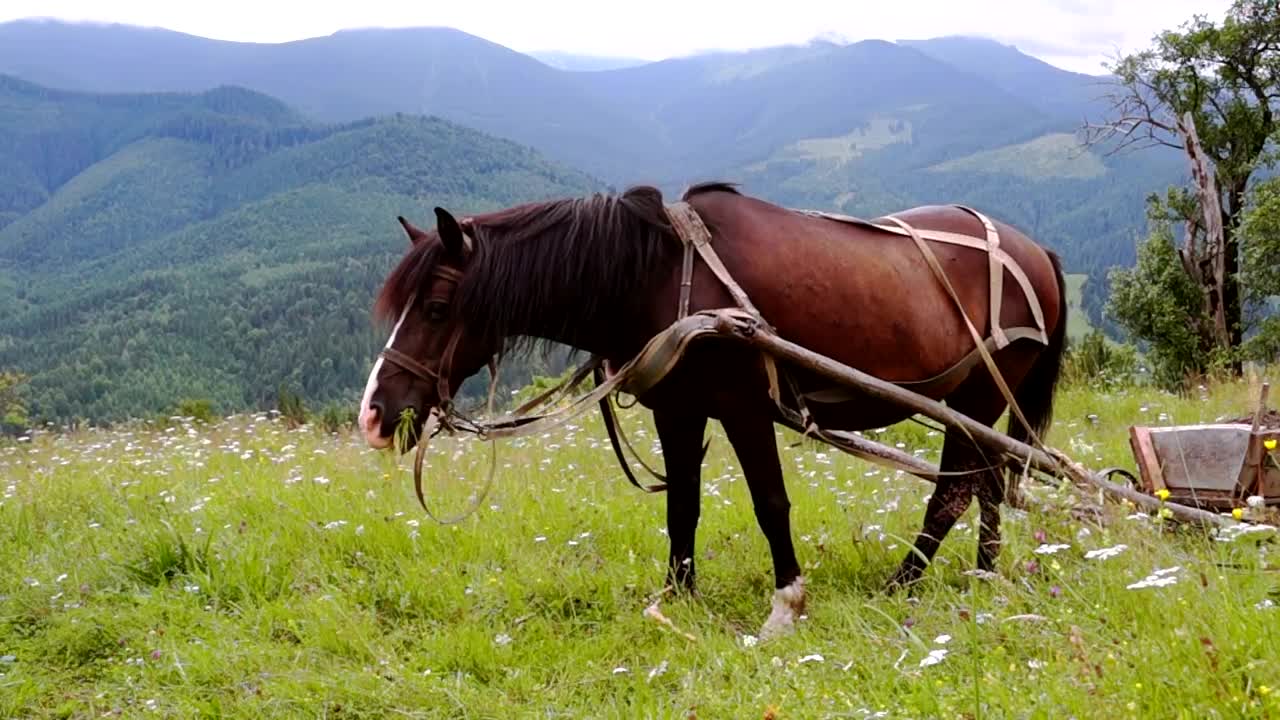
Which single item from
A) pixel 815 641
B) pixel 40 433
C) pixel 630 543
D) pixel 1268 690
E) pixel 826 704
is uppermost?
pixel 1268 690

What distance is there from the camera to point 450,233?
378cm

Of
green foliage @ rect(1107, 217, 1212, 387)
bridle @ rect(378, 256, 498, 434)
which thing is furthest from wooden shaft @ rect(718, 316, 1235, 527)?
green foliage @ rect(1107, 217, 1212, 387)

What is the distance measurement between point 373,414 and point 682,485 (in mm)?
1457

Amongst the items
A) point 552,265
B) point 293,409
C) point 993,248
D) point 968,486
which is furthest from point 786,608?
point 293,409

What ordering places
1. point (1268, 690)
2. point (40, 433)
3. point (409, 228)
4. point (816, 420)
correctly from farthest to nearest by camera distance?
point (40, 433), point (816, 420), point (409, 228), point (1268, 690)

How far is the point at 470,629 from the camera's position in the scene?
13.0ft

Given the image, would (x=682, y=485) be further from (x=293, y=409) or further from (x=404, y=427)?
(x=293, y=409)

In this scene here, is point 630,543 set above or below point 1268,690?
below

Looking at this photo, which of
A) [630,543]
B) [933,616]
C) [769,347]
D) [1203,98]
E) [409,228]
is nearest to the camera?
[933,616]

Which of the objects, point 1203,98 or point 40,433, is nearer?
point 40,433

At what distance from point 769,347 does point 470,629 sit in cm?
172

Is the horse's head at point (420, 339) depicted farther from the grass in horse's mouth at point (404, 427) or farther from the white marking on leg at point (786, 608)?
the white marking on leg at point (786, 608)

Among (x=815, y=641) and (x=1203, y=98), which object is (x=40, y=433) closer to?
(x=815, y=641)

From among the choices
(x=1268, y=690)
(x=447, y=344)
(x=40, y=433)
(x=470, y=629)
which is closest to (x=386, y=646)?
(x=470, y=629)
